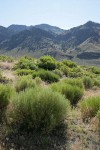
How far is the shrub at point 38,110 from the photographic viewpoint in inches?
272

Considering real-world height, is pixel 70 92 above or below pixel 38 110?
below

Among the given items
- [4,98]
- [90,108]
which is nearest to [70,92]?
[90,108]

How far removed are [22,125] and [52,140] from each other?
0.90 m

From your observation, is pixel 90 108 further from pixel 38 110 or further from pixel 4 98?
pixel 4 98

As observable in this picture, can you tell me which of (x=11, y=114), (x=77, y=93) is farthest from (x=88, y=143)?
(x=77, y=93)

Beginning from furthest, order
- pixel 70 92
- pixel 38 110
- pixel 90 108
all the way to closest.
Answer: pixel 70 92 → pixel 90 108 → pixel 38 110

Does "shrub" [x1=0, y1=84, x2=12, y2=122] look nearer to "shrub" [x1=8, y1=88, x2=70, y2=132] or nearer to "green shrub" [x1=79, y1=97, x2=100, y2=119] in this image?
"shrub" [x1=8, y1=88, x2=70, y2=132]

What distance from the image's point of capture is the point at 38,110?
690 cm

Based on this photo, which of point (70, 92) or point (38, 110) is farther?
point (70, 92)

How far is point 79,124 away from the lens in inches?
310

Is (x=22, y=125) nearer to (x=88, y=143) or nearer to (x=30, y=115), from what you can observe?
(x=30, y=115)

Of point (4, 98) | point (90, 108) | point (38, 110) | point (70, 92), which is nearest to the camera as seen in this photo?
point (38, 110)

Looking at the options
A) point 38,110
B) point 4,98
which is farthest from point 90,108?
point 4,98

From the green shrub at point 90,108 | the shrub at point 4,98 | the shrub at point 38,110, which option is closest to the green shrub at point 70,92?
the green shrub at point 90,108
